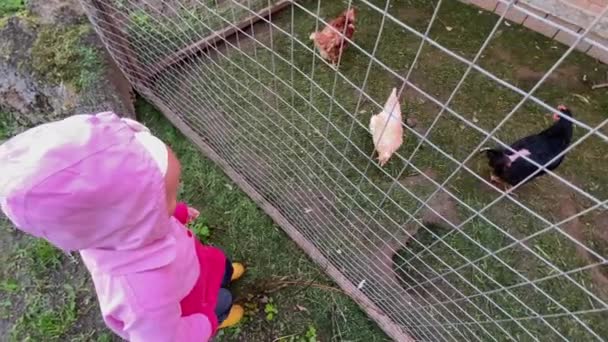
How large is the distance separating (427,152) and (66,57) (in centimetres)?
198

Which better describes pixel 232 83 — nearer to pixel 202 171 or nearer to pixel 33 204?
pixel 202 171

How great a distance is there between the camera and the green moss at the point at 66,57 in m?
2.30

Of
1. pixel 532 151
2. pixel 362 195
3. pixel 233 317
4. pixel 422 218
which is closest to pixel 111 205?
pixel 362 195

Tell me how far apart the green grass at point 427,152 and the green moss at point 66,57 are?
15.0 inches

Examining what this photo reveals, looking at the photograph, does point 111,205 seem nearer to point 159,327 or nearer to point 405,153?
point 159,327

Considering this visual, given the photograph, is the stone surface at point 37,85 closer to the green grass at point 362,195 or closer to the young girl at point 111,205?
the green grass at point 362,195

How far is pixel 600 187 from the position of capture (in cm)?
230

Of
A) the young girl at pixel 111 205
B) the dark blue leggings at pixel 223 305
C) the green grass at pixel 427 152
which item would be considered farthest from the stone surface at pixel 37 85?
the young girl at pixel 111 205

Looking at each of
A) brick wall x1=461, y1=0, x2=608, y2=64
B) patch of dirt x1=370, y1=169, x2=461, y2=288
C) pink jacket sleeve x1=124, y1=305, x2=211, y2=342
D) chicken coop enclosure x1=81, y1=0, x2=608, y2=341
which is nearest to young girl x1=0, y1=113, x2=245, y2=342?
pink jacket sleeve x1=124, y1=305, x2=211, y2=342

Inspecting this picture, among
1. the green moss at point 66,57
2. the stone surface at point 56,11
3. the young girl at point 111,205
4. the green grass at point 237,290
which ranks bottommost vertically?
the green grass at point 237,290

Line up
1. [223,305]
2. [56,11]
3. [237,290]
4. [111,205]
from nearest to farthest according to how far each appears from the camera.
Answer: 1. [111,205]
2. [223,305]
3. [237,290]
4. [56,11]

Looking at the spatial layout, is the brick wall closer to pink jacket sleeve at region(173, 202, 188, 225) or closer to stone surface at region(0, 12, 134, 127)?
pink jacket sleeve at region(173, 202, 188, 225)

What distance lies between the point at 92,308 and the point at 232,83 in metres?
1.34

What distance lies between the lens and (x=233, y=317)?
1974mm
